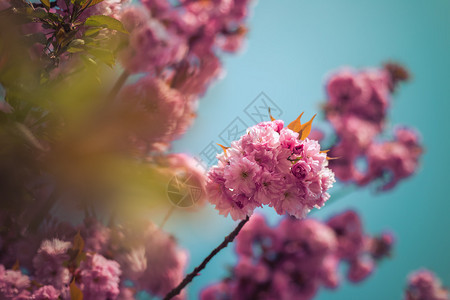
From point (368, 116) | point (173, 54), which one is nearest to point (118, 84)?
point (173, 54)

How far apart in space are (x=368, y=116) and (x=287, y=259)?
2.91 ft

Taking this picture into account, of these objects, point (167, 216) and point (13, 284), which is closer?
point (13, 284)

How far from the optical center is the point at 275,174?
0.26 m

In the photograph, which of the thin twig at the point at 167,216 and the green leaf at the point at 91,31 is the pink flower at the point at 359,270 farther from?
the green leaf at the point at 91,31

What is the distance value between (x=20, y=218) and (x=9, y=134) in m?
0.13

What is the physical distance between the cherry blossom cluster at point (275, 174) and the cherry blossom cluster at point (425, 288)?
1.58 m

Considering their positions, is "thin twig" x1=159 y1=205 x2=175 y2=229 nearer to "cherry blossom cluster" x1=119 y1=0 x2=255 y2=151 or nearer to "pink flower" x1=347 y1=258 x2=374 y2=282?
"cherry blossom cluster" x1=119 y1=0 x2=255 y2=151

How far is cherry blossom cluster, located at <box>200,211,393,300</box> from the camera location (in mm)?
1226

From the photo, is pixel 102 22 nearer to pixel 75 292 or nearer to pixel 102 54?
pixel 102 54

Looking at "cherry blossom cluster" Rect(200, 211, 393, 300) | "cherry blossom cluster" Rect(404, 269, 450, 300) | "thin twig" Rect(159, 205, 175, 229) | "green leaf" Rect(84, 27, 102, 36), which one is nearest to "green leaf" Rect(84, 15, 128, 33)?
"green leaf" Rect(84, 27, 102, 36)

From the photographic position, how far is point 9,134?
1.00 ft

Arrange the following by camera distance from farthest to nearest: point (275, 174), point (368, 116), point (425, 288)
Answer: point (368, 116) < point (425, 288) < point (275, 174)

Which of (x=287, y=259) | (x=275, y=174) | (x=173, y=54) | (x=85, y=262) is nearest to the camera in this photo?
(x=275, y=174)

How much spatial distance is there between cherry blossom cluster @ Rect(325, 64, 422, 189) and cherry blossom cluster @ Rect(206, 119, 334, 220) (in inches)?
52.3
